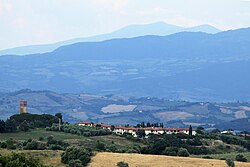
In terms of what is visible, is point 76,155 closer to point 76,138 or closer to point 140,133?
point 76,138

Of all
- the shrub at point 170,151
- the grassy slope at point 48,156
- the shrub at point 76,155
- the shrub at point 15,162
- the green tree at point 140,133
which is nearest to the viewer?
the shrub at point 15,162

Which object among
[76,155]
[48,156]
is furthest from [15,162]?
[48,156]

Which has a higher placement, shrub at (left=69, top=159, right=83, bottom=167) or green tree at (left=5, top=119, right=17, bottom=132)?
green tree at (left=5, top=119, right=17, bottom=132)

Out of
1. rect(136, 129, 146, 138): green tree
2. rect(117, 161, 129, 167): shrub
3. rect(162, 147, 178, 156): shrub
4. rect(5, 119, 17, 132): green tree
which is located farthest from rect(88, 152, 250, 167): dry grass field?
rect(136, 129, 146, 138): green tree

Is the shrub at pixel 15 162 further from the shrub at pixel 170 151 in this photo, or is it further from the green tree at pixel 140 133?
the green tree at pixel 140 133

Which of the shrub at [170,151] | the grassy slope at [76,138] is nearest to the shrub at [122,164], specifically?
the shrub at [170,151]

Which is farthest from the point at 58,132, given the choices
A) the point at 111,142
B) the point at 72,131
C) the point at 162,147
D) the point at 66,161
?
the point at 66,161

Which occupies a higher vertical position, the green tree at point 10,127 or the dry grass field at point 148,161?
the green tree at point 10,127

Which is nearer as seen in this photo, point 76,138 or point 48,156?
point 48,156

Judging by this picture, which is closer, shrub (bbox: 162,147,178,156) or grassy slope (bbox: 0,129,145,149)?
shrub (bbox: 162,147,178,156)

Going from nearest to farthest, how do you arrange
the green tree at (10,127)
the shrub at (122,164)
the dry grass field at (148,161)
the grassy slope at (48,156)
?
the shrub at (122,164) < the dry grass field at (148,161) < the grassy slope at (48,156) < the green tree at (10,127)

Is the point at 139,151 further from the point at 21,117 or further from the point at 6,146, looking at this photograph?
the point at 21,117

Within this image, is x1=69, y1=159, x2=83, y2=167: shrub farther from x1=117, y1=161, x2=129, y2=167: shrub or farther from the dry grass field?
x1=117, y1=161, x2=129, y2=167: shrub

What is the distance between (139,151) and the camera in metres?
75.2
